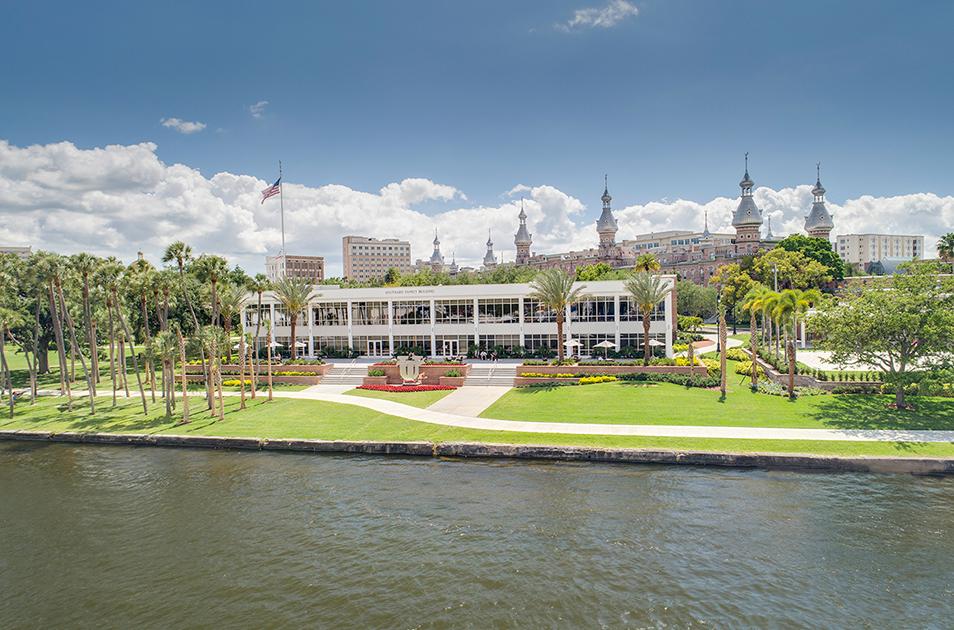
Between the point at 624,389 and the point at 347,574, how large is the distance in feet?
84.5

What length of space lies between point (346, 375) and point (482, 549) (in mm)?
32783

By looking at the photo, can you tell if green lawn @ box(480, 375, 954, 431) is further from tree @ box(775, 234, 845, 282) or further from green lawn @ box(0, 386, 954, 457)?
tree @ box(775, 234, 845, 282)

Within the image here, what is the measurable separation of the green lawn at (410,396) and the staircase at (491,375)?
10.9 ft

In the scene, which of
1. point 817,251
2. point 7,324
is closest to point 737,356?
point 7,324

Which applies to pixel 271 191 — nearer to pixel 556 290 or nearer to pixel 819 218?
pixel 556 290

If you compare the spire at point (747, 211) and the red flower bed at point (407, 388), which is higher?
the spire at point (747, 211)

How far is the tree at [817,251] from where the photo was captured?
303 ft

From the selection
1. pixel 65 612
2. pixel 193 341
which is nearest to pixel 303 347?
pixel 193 341

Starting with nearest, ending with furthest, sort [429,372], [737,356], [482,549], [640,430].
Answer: [482,549], [640,430], [429,372], [737,356]

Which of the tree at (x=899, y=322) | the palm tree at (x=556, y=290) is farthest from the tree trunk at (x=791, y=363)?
the palm tree at (x=556, y=290)

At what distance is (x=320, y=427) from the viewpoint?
28938mm

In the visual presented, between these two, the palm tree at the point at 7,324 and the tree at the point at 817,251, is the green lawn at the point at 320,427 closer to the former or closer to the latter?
the palm tree at the point at 7,324

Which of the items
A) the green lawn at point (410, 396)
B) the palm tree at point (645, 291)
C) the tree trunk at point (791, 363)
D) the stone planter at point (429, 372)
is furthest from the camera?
the palm tree at point (645, 291)

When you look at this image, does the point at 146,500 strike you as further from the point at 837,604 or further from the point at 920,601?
the point at 920,601
